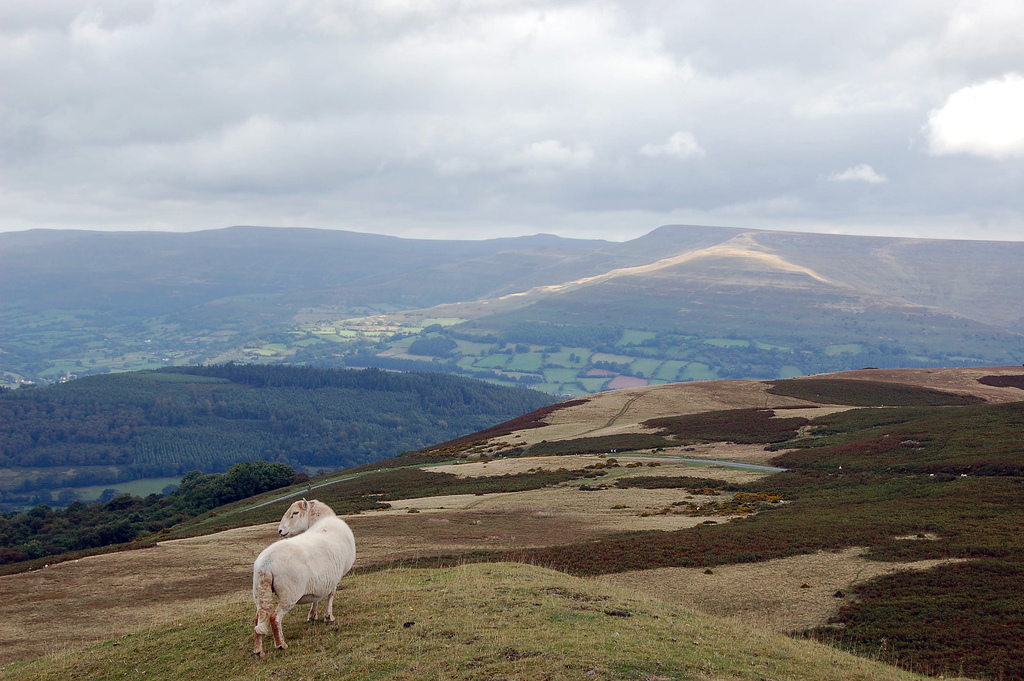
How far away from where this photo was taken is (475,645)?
59.6ft

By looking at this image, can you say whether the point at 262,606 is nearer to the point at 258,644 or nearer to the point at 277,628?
the point at 277,628

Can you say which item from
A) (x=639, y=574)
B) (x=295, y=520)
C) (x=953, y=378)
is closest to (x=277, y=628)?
(x=295, y=520)

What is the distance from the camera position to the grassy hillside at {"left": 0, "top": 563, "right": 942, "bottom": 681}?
16.8 meters

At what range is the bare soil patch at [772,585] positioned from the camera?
27250mm

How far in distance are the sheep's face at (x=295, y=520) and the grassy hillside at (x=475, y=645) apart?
2723 millimetres

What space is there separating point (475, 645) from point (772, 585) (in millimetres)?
17608

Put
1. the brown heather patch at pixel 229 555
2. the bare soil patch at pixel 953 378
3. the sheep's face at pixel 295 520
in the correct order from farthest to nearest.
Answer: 1. the bare soil patch at pixel 953 378
2. the brown heather patch at pixel 229 555
3. the sheep's face at pixel 295 520

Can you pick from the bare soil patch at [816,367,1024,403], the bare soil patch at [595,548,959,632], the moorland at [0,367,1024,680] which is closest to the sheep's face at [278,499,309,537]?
the moorland at [0,367,1024,680]

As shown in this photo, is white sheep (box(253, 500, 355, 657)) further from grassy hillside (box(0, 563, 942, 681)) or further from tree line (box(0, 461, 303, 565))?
tree line (box(0, 461, 303, 565))

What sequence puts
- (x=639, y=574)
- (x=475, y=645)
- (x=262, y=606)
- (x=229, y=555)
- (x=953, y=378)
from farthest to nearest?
(x=953, y=378)
(x=229, y=555)
(x=639, y=574)
(x=262, y=606)
(x=475, y=645)

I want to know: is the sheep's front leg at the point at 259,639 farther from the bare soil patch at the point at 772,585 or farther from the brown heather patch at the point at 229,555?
the bare soil patch at the point at 772,585

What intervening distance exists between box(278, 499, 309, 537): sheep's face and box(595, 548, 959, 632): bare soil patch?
15.0 meters

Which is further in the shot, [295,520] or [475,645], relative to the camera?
[295,520]

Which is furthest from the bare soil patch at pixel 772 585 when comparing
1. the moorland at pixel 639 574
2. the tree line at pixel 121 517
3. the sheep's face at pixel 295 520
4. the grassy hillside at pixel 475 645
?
the tree line at pixel 121 517
